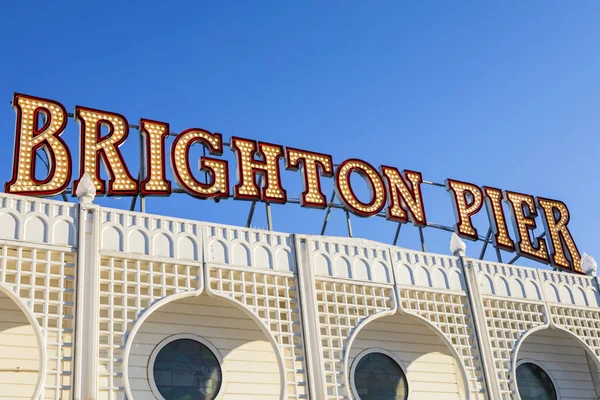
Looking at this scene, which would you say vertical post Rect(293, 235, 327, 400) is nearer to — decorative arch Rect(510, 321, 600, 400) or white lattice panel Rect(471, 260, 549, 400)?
white lattice panel Rect(471, 260, 549, 400)

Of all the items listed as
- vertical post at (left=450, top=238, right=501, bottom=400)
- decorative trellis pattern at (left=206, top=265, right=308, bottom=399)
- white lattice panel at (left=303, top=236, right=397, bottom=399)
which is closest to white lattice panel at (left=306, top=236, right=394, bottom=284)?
white lattice panel at (left=303, top=236, right=397, bottom=399)

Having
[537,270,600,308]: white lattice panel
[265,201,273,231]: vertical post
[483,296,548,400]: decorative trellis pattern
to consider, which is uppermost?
[265,201,273,231]: vertical post

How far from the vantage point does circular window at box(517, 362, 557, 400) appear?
22250 mm

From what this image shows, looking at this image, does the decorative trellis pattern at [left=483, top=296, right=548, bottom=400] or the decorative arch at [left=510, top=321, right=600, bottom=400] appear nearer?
the decorative trellis pattern at [left=483, top=296, right=548, bottom=400]

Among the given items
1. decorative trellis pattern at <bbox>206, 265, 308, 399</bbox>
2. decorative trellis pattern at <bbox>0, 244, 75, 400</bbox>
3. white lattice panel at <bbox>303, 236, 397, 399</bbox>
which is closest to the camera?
decorative trellis pattern at <bbox>0, 244, 75, 400</bbox>

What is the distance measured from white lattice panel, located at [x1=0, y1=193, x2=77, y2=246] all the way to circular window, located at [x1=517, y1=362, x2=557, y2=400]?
44.2ft

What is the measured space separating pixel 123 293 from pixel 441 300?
8.65 m

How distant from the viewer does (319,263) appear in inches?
744

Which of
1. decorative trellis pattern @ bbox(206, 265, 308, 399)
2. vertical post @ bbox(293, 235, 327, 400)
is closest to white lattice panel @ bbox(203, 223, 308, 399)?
decorative trellis pattern @ bbox(206, 265, 308, 399)

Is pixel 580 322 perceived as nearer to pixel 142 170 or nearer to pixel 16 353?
pixel 142 170

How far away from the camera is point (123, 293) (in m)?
16.0

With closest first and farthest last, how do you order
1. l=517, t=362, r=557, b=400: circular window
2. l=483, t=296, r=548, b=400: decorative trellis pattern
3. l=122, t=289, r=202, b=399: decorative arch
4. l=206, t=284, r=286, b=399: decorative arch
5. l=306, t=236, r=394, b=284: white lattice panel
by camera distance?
l=122, t=289, r=202, b=399: decorative arch < l=206, t=284, r=286, b=399: decorative arch < l=306, t=236, r=394, b=284: white lattice panel < l=483, t=296, r=548, b=400: decorative trellis pattern < l=517, t=362, r=557, b=400: circular window

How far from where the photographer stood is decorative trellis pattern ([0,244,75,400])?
14.8 m

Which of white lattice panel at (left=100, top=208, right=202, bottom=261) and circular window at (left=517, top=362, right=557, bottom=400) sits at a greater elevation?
white lattice panel at (left=100, top=208, right=202, bottom=261)
